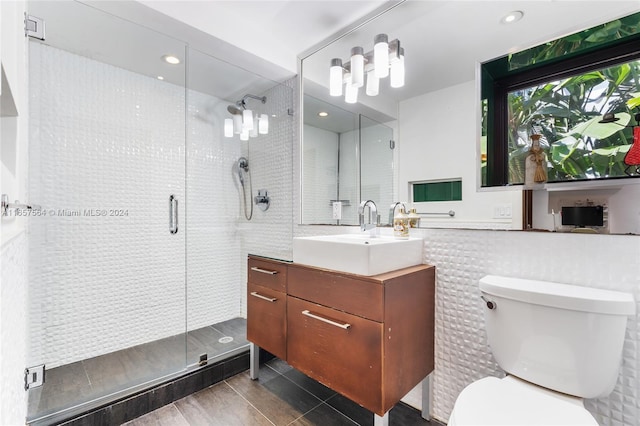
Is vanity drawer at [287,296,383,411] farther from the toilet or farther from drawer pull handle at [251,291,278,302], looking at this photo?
the toilet

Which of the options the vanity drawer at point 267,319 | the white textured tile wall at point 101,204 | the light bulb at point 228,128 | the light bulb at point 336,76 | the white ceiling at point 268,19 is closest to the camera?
the vanity drawer at point 267,319

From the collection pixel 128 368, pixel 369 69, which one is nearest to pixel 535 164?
pixel 369 69

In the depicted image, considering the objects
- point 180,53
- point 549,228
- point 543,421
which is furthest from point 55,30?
point 543,421

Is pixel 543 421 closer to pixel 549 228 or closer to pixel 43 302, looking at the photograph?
pixel 549 228

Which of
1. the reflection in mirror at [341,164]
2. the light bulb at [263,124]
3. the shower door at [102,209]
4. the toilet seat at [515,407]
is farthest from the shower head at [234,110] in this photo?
the toilet seat at [515,407]

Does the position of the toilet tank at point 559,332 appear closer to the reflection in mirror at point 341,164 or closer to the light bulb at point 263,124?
the reflection in mirror at point 341,164

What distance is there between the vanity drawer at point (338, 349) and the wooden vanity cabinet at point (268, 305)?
0.07 m

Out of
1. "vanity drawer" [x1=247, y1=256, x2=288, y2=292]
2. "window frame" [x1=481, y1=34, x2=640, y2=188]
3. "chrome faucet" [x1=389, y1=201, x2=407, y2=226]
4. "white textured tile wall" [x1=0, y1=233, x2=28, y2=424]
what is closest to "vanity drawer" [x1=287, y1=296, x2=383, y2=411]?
"vanity drawer" [x1=247, y1=256, x2=288, y2=292]

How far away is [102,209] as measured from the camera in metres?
2.11

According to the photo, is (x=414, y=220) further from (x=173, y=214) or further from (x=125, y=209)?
(x=125, y=209)

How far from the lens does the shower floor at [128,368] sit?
59.4 inches

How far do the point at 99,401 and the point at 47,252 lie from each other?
98cm

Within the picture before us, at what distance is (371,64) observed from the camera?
6.15 feet

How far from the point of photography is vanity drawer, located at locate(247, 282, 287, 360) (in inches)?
Answer: 63.6
